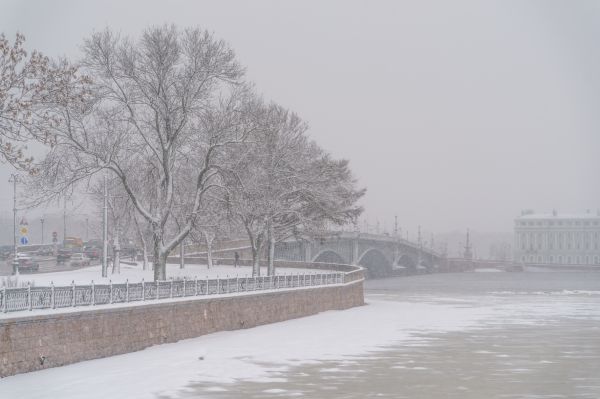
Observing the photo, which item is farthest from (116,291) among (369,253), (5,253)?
(369,253)

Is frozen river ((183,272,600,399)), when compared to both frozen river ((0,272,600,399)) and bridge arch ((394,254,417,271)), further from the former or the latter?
bridge arch ((394,254,417,271))

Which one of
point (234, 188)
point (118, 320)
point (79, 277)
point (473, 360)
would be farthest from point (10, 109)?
point (79, 277)

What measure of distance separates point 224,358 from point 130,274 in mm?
36414

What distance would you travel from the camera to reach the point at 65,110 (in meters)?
42.0

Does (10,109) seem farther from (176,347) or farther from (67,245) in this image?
(67,245)

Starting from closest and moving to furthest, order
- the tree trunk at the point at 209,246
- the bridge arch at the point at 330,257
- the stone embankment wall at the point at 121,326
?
the stone embankment wall at the point at 121,326 → the tree trunk at the point at 209,246 → the bridge arch at the point at 330,257

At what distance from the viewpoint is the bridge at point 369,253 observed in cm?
10681

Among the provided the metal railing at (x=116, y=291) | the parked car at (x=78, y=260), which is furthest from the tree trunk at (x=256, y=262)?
the parked car at (x=78, y=260)

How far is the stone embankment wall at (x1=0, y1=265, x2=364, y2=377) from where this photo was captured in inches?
1061

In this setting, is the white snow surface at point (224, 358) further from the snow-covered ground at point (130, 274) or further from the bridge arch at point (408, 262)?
the bridge arch at point (408, 262)

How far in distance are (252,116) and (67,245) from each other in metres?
60.9

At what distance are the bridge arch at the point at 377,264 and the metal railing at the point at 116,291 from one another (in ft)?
308

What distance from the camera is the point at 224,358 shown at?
34156 millimetres

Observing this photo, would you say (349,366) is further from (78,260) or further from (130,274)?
(78,260)
